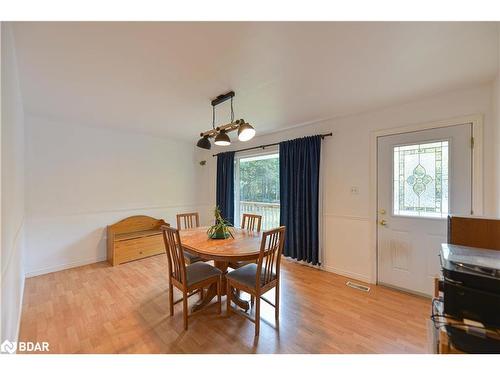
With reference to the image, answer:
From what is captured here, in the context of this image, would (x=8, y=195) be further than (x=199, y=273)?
No

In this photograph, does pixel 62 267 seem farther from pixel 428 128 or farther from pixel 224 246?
pixel 428 128

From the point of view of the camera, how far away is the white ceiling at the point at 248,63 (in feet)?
4.44

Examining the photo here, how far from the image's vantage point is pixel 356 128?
9.67 feet

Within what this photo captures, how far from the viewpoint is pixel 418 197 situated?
2.50m

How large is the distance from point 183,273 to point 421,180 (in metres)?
2.90

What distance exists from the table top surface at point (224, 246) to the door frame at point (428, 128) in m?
1.64

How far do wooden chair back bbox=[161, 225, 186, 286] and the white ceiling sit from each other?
1.48 meters

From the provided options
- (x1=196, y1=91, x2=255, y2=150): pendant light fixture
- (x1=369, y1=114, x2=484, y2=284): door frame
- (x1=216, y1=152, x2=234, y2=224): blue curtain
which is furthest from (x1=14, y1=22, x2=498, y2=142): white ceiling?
(x1=216, y1=152, x2=234, y2=224): blue curtain

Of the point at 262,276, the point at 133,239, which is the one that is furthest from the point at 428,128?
the point at 133,239

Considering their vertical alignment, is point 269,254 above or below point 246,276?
above

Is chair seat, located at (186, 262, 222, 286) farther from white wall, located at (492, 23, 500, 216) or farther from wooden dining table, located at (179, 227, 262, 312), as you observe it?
white wall, located at (492, 23, 500, 216)

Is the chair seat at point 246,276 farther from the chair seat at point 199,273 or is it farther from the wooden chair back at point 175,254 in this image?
the wooden chair back at point 175,254
